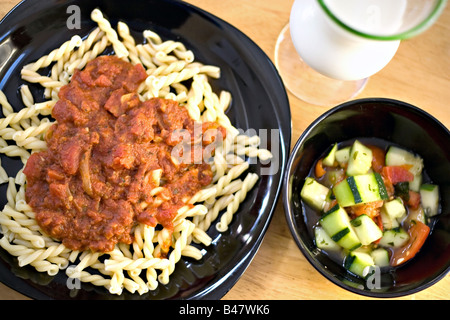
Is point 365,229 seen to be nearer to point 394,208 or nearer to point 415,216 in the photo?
point 394,208

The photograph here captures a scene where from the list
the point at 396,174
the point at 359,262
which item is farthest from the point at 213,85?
the point at 359,262

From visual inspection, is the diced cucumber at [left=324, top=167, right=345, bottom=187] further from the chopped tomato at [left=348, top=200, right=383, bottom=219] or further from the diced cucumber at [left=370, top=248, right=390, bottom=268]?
the diced cucumber at [left=370, top=248, right=390, bottom=268]

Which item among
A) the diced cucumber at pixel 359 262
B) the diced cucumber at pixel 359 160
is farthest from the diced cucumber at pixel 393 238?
the diced cucumber at pixel 359 160

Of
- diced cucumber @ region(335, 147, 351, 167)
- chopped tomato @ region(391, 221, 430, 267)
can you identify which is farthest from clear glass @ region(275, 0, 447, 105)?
chopped tomato @ region(391, 221, 430, 267)

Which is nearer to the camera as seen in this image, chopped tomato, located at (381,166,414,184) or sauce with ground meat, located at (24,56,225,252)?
sauce with ground meat, located at (24,56,225,252)

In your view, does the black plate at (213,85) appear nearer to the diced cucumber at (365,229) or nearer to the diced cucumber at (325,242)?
the diced cucumber at (325,242)

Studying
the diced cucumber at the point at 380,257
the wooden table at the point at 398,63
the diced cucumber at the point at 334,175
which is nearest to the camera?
the diced cucumber at the point at 380,257
